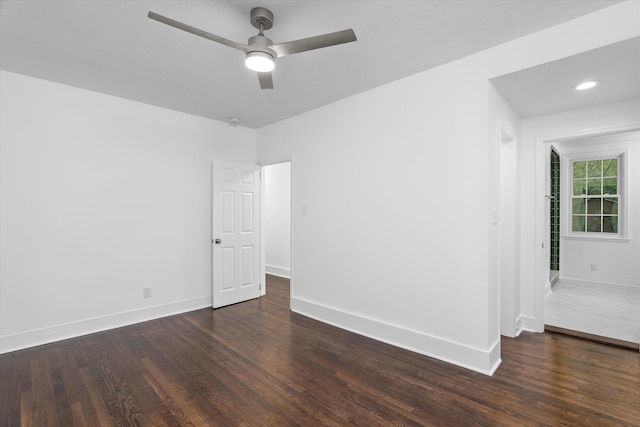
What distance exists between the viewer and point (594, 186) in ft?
18.2

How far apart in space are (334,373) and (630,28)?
327 centimetres

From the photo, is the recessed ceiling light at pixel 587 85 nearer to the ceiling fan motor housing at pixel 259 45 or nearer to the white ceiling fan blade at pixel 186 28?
the ceiling fan motor housing at pixel 259 45

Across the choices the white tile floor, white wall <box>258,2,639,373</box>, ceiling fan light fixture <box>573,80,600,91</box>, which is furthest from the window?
white wall <box>258,2,639,373</box>

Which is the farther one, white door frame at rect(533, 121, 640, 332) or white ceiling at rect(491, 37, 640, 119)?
white door frame at rect(533, 121, 640, 332)

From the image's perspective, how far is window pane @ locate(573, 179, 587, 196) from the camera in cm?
566

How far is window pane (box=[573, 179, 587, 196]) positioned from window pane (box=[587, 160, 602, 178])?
0.14 meters

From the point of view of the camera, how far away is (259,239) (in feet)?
15.9

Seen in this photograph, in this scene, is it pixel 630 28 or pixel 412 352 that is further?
pixel 412 352

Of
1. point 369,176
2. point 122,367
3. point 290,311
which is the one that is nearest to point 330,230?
point 369,176

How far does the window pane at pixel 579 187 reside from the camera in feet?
18.6

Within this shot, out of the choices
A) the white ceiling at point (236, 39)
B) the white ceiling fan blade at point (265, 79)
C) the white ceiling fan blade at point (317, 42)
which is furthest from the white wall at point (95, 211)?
the white ceiling fan blade at point (317, 42)

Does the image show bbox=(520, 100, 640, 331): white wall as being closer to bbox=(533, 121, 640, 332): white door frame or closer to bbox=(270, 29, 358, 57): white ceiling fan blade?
bbox=(533, 121, 640, 332): white door frame

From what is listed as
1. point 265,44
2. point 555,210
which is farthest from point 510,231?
point 555,210

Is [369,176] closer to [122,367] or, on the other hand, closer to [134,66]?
[134,66]
